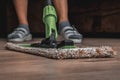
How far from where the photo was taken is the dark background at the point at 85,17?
247 centimetres

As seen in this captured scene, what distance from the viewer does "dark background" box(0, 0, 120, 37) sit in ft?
8.12

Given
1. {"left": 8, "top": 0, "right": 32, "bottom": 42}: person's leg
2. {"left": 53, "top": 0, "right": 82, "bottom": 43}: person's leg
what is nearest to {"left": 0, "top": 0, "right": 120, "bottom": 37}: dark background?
{"left": 8, "top": 0, "right": 32, "bottom": 42}: person's leg

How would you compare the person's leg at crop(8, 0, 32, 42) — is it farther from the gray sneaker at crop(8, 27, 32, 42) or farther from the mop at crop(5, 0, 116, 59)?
the mop at crop(5, 0, 116, 59)

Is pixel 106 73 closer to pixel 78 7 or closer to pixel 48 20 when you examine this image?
pixel 48 20

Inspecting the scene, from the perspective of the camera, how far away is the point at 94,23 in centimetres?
251

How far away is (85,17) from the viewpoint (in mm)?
2529

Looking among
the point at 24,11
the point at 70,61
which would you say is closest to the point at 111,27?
the point at 24,11

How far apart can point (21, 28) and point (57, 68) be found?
3.71 ft

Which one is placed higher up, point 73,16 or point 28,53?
point 73,16

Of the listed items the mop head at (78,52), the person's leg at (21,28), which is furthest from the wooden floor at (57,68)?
the person's leg at (21,28)

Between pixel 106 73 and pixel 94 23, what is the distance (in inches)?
60.9

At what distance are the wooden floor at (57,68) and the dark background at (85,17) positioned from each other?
1107 millimetres

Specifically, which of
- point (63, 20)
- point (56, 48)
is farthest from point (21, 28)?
point (56, 48)

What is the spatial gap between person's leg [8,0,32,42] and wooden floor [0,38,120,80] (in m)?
0.71
